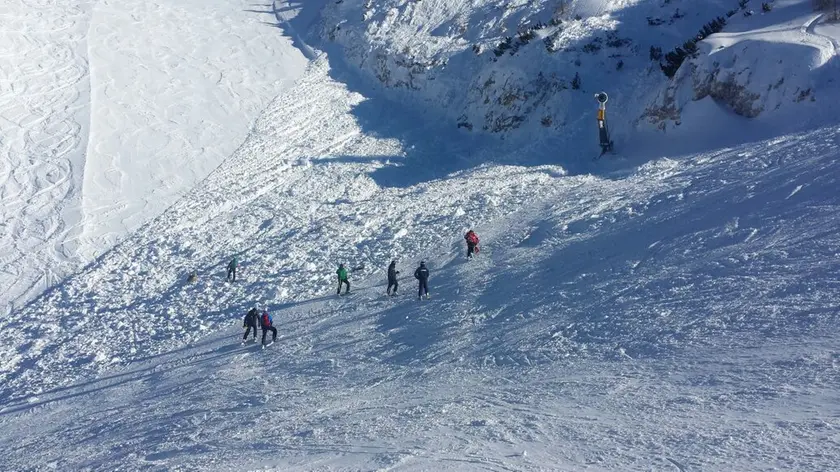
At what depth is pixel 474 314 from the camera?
54.9 feet

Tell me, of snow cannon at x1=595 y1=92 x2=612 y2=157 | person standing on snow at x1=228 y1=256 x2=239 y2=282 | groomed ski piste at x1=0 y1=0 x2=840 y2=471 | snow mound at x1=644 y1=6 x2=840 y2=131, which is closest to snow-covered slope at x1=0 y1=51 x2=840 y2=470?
groomed ski piste at x1=0 y1=0 x2=840 y2=471

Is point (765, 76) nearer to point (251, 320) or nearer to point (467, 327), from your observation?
point (467, 327)

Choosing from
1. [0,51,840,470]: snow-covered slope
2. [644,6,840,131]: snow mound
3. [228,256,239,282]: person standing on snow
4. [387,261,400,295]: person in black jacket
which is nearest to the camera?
[0,51,840,470]: snow-covered slope

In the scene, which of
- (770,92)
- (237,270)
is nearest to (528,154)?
(770,92)

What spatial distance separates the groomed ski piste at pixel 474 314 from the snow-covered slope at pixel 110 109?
152 cm

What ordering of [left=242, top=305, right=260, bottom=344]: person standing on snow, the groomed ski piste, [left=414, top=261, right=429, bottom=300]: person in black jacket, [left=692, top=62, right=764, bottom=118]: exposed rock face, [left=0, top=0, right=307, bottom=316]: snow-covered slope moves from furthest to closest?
1. [left=0, top=0, right=307, bottom=316]: snow-covered slope
2. [left=692, top=62, right=764, bottom=118]: exposed rock face
3. [left=414, top=261, right=429, bottom=300]: person in black jacket
4. [left=242, top=305, right=260, bottom=344]: person standing on snow
5. the groomed ski piste

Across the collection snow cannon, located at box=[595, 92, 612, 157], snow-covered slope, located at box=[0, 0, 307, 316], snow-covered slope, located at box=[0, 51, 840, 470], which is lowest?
snow-covered slope, located at box=[0, 51, 840, 470]

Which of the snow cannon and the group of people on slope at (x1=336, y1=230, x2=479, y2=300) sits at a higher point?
the snow cannon

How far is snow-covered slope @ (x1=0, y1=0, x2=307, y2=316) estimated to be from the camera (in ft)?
85.0

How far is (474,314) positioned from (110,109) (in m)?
22.7

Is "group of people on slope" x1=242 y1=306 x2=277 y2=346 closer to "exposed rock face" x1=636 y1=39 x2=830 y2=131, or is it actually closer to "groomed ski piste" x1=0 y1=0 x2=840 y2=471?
"groomed ski piste" x1=0 y1=0 x2=840 y2=471

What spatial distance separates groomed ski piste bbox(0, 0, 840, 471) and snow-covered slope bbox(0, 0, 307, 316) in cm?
152

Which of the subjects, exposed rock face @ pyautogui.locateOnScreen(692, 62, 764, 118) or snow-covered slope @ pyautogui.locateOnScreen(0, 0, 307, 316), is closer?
exposed rock face @ pyautogui.locateOnScreen(692, 62, 764, 118)

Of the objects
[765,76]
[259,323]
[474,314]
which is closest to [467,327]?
[474,314]
